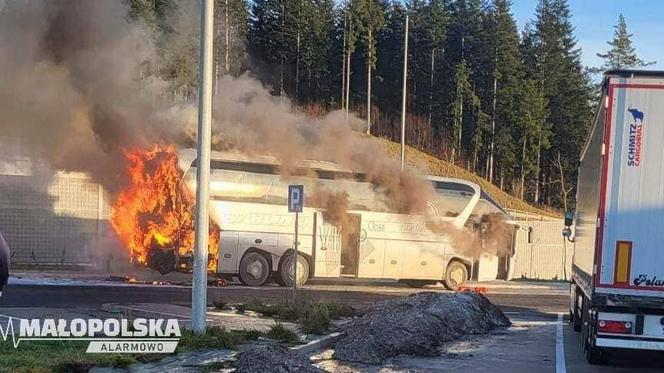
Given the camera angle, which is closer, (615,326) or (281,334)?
(615,326)

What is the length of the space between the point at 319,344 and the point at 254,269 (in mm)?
10612

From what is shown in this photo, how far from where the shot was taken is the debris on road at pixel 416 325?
1074 centimetres

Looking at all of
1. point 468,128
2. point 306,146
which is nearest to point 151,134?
point 306,146

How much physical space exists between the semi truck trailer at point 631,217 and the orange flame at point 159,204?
1282cm

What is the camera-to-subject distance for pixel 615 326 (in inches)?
371

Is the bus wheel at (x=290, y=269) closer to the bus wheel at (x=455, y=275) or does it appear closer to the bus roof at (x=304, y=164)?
the bus roof at (x=304, y=164)

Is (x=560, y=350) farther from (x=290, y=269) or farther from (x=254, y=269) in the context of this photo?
(x=254, y=269)

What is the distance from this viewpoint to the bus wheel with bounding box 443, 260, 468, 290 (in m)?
23.3

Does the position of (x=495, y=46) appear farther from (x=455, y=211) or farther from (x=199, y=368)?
(x=199, y=368)

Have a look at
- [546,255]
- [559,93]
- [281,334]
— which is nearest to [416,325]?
[281,334]

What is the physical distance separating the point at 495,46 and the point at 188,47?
53538mm

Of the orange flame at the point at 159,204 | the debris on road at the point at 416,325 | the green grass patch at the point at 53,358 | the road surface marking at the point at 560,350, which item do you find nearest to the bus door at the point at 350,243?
the orange flame at the point at 159,204

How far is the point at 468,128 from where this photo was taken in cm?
6625

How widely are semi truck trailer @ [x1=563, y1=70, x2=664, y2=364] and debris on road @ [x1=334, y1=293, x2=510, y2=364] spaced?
2915 millimetres
